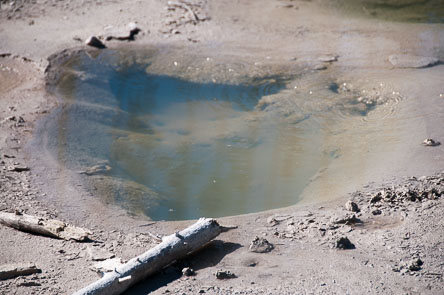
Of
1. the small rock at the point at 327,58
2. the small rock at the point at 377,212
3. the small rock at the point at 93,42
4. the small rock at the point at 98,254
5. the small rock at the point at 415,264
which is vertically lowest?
the small rock at the point at 98,254

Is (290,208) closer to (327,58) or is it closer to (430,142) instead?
(430,142)

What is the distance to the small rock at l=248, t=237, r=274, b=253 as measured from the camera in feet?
13.6

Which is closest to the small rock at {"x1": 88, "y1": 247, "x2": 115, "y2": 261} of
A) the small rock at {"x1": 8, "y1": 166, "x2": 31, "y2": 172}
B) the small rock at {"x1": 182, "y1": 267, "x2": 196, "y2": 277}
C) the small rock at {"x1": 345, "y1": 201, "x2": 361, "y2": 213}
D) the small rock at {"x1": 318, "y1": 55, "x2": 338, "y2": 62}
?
the small rock at {"x1": 182, "y1": 267, "x2": 196, "y2": 277}

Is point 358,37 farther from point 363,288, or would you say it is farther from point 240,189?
point 363,288

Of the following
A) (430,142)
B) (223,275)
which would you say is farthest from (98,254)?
(430,142)

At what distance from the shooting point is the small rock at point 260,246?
13.6 feet

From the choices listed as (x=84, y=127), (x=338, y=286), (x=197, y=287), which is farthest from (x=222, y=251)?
(x=84, y=127)

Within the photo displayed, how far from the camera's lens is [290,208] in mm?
4773

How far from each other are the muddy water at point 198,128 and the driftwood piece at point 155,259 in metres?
0.94

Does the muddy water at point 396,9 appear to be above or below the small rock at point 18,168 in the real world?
above

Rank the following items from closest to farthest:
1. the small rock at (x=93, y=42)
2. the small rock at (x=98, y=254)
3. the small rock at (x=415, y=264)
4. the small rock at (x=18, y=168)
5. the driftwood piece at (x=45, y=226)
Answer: the small rock at (x=415, y=264)
the small rock at (x=98, y=254)
the driftwood piece at (x=45, y=226)
the small rock at (x=18, y=168)
the small rock at (x=93, y=42)

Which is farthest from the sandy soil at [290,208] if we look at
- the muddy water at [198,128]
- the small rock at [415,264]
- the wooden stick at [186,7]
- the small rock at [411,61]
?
the wooden stick at [186,7]

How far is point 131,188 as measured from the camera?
533 centimetres

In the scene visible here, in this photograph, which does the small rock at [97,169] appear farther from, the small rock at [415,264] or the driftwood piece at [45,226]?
the small rock at [415,264]
